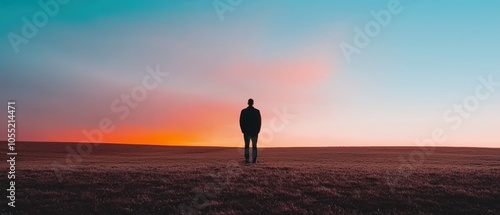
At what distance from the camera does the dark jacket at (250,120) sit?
25953 mm

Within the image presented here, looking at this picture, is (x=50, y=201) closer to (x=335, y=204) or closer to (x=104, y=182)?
(x=104, y=182)

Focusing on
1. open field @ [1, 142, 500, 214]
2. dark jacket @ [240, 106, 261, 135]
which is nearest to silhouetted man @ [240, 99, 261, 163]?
dark jacket @ [240, 106, 261, 135]

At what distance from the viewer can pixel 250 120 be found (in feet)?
85.1

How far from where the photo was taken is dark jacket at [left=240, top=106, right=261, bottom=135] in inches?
1022

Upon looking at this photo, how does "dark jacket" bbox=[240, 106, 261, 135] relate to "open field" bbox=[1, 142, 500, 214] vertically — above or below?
above

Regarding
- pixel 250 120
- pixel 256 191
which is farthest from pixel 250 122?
pixel 256 191

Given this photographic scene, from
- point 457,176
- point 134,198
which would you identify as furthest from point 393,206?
point 134,198

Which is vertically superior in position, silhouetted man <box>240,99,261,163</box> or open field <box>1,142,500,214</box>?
silhouetted man <box>240,99,261,163</box>

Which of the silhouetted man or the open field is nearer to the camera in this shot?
the open field

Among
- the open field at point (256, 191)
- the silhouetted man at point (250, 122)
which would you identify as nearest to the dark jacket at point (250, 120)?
the silhouetted man at point (250, 122)

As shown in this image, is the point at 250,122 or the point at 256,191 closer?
the point at 256,191

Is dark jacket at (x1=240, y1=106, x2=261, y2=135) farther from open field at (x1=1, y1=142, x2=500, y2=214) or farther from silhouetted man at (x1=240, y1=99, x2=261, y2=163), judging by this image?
open field at (x1=1, y1=142, x2=500, y2=214)

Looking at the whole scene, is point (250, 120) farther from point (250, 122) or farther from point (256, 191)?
point (256, 191)

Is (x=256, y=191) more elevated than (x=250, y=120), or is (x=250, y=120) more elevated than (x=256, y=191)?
(x=250, y=120)
